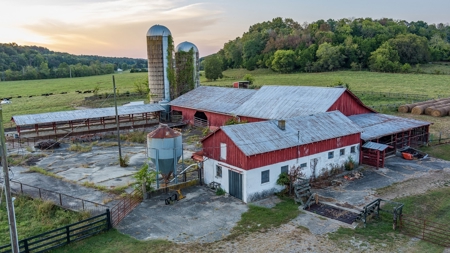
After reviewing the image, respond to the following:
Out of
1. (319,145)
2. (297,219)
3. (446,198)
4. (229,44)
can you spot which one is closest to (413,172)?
(446,198)

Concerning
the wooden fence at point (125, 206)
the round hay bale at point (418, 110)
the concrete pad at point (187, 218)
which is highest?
the round hay bale at point (418, 110)

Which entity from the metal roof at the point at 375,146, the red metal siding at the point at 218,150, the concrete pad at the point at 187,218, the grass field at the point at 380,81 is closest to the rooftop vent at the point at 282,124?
the red metal siding at the point at 218,150

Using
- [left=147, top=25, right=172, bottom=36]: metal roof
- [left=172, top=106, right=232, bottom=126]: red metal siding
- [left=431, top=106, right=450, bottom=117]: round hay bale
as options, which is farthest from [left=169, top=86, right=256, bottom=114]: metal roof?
[left=431, top=106, right=450, bottom=117]: round hay bale

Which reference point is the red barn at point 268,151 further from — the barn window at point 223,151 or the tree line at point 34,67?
the tree line at point 34,67

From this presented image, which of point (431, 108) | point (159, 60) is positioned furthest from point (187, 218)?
point (431, 108)

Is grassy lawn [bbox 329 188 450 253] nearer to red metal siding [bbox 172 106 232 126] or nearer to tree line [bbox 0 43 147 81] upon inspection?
red metal siding [bbox 172 106 232 126]
